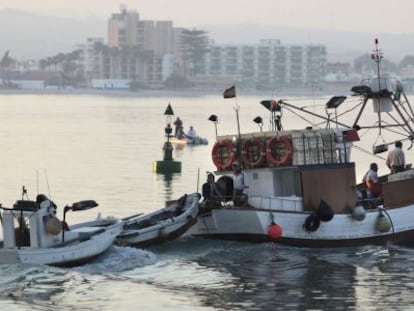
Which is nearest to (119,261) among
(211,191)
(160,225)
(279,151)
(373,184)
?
(160,225)

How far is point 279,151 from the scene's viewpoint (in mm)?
32281

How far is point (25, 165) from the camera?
2613 inches

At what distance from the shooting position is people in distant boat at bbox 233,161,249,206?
105 ft

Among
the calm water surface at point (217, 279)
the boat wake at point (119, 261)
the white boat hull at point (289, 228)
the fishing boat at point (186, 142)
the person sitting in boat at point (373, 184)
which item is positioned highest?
the fishing boat at point (186, 142)

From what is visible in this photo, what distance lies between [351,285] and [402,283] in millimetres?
1296

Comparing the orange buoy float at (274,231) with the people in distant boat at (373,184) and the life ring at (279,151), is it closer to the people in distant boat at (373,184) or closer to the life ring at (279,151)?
the life ring at (279,151)

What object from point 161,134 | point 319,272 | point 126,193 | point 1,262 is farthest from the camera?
point 161,134

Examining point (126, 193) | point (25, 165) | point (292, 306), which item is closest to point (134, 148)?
point (25, 165)

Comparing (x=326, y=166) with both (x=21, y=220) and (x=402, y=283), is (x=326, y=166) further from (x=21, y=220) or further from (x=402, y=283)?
(x=21, y=220)

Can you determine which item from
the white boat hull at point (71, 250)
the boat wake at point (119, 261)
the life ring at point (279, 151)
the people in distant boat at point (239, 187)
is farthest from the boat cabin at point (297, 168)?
the white boat hull at point (71, 250)

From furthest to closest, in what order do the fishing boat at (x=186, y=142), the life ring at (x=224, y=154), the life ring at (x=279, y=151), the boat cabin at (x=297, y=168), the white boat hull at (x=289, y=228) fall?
the fishing boat at (x=186, y=142)
the life ring at (x=224, y=154)
the boat cabin at (x=297, y=168)
the life ring at (x=279, y=151)
the white boat hull at (x=289, y=228)

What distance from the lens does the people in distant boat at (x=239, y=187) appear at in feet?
105

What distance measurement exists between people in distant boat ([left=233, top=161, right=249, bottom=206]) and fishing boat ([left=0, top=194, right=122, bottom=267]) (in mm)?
5093

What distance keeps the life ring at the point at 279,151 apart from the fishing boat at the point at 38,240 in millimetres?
6070
